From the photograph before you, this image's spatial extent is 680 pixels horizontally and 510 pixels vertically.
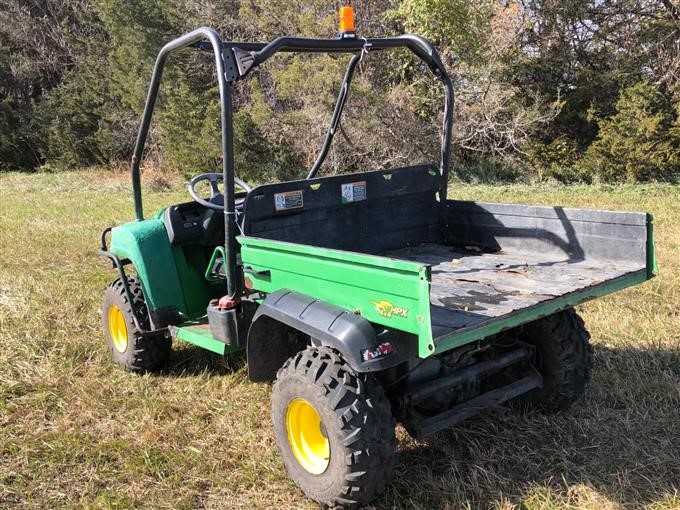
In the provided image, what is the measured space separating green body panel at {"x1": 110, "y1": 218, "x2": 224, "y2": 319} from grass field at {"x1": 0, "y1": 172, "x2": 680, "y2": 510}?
0.51 meters

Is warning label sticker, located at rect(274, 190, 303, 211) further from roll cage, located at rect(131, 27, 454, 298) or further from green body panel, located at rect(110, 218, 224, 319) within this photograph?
green body panel, located at rect(110, 218, 224, 319)

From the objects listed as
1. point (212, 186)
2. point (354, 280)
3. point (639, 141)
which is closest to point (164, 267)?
point (212, 186)

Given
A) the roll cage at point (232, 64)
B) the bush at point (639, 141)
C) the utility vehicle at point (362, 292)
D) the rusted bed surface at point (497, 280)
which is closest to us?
the utility vehicle at point (362, 292)

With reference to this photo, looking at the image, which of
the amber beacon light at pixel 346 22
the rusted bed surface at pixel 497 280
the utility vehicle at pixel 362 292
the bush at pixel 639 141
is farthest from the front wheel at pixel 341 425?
the bush at pixel 639 141

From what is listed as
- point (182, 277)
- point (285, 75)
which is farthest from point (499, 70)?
point (182, 277)

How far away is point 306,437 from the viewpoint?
265cm

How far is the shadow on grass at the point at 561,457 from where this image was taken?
254 centimetres

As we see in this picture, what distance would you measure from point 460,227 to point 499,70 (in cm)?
999

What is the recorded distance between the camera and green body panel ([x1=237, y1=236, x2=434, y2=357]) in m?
2.00

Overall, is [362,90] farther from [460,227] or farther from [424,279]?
[424,279]

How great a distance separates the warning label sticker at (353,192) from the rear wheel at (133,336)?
131 centimetres

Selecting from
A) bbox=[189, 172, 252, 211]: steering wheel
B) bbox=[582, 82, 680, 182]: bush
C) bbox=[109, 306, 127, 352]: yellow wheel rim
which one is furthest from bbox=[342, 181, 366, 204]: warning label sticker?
bbox=[582, 82, 680, 182]: bush

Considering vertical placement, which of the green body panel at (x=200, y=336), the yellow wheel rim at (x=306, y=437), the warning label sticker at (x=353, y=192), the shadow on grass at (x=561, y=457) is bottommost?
the shadow on grass at (x=561, y=457)

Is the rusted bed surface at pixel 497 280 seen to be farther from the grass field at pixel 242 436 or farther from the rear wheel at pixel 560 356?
the grass field at pixel 242 436
